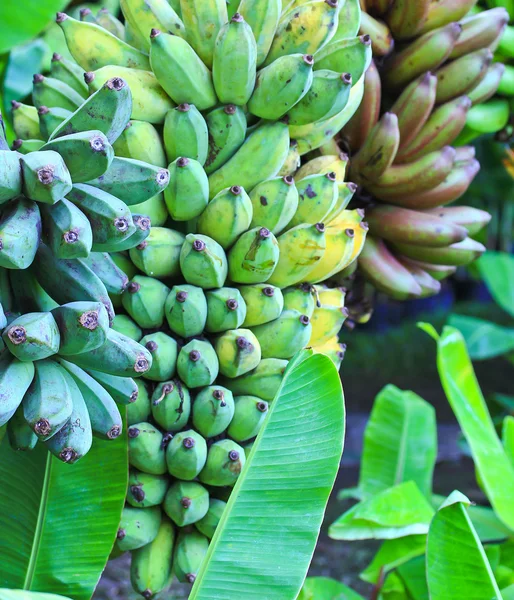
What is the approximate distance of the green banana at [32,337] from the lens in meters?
0.47

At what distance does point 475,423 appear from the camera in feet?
3.56

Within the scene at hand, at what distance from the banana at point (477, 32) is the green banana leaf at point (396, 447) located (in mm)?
700

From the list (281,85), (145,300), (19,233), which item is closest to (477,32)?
(281,85)

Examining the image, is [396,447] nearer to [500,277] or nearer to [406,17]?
[406,17]

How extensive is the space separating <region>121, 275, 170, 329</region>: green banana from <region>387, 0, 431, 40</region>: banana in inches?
21.4

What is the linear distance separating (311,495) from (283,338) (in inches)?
7.0

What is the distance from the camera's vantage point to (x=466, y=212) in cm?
100

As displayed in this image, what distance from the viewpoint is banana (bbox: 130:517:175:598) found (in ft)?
2.29

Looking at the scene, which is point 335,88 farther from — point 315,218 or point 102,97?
point 102,97

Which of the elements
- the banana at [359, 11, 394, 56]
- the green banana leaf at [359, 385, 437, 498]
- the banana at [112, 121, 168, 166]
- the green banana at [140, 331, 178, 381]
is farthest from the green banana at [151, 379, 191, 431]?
the green banana leaf at [359, 385, 437, 498]

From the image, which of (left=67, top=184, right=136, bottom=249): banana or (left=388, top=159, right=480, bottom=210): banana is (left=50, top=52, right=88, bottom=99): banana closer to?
(left=67, top=184, right=136, bottom=249): banana

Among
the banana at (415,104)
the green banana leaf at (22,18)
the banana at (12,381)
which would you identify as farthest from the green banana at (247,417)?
the green banana leaf at (22,18)

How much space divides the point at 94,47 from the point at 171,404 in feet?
1.37

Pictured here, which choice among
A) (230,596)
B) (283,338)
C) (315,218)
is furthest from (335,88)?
(230,596)
